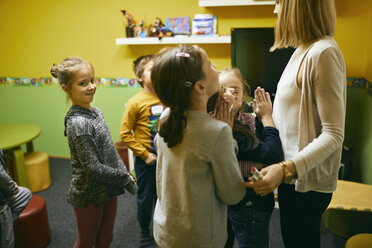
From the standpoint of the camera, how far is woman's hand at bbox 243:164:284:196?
105 centimetres

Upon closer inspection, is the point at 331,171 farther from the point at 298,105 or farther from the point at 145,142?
the point at 145,142

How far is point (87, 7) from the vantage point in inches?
138

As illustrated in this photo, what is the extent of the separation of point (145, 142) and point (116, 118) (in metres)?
1.59

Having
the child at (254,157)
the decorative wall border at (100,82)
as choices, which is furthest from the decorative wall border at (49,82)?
the child at (254,157)

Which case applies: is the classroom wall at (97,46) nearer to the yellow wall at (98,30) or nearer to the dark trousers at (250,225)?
the yellow wall at (98,30)

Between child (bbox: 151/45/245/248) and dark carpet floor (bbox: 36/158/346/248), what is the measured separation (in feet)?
4.36

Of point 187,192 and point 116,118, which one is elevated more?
point 187,192

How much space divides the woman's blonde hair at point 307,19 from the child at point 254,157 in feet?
0.91

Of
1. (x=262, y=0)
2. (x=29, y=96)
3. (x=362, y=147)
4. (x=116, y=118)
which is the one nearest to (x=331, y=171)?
(x=362, y=147)

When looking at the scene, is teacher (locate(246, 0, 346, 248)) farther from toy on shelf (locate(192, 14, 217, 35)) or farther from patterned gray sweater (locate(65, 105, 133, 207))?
toy on shelf (locate(192, 14, 217, 35))

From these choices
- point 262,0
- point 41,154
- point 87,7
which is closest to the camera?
point 262,0

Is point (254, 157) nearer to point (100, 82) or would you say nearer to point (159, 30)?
point (159, 30)

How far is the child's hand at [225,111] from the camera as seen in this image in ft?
3.88

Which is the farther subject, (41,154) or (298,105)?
(41,154)
